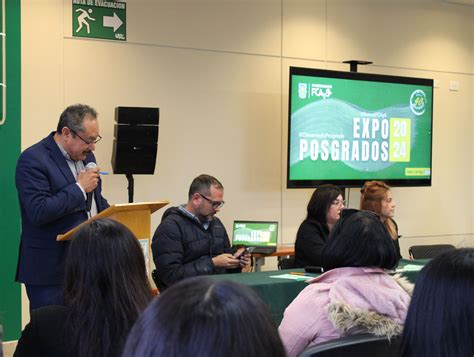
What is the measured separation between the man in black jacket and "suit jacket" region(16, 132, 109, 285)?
77 cm

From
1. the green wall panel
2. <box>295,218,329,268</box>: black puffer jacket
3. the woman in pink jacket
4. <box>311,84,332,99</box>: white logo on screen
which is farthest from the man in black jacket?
<box>311,84,332,99</box>: white logo on screen

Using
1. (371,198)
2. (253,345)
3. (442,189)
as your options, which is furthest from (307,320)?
(442,189)

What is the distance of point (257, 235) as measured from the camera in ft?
14.3

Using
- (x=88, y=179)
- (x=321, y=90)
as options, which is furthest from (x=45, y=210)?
(x=321, y=90)

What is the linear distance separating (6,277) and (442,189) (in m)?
4.61

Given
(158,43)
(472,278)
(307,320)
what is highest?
(158,43)

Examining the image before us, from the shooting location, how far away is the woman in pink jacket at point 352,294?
2221 millimetres

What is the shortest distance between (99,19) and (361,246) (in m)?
3.59

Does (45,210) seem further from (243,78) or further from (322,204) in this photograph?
(243,78)

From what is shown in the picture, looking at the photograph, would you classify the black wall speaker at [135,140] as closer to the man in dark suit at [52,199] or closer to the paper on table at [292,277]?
the man in dark suit at [52,199]

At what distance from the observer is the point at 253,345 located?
0.78 m

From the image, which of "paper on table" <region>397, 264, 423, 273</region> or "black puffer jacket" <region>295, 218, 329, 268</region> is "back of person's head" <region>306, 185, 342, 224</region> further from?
"paper on table" <region>397, 264, 423, 273</region>

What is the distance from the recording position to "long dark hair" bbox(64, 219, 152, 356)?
1692mm

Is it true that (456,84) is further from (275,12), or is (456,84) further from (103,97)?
(103,97)
